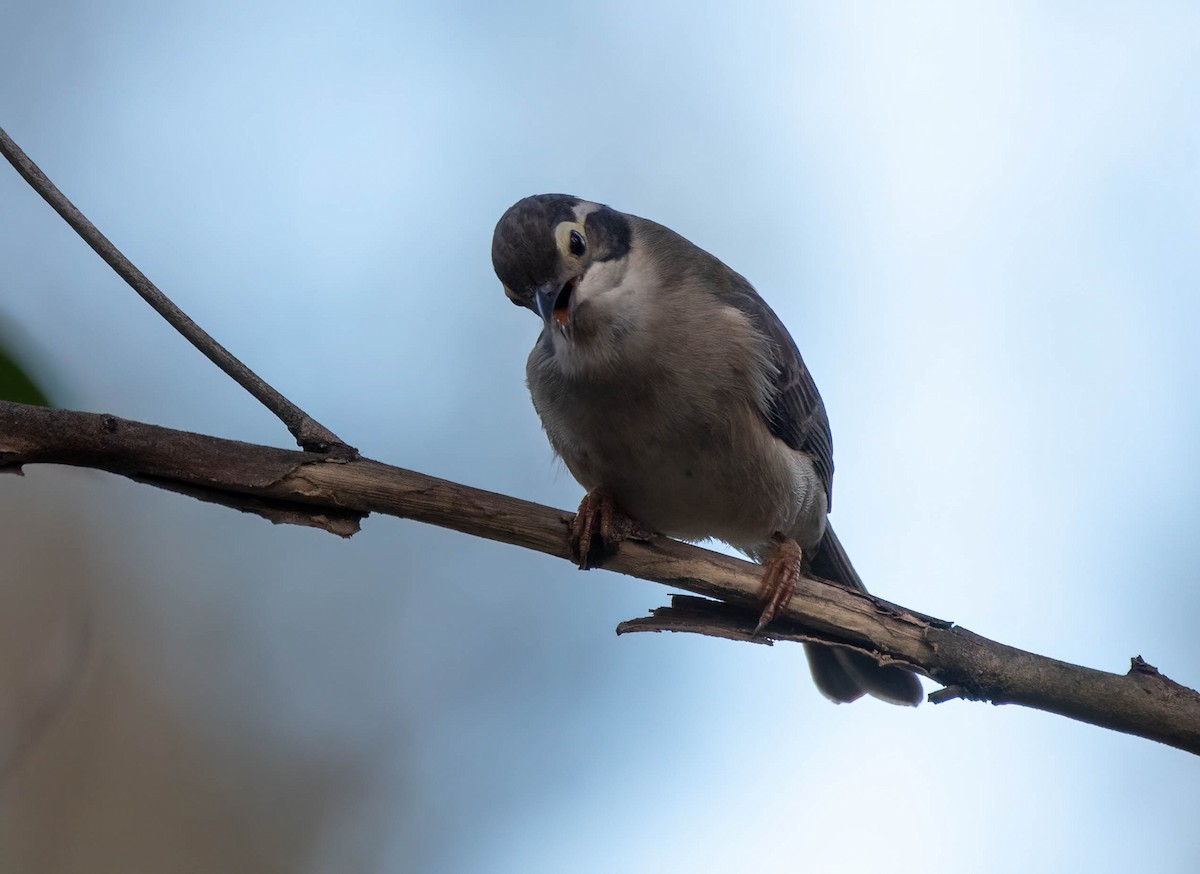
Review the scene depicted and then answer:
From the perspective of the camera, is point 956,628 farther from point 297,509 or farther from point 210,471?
point 210,471

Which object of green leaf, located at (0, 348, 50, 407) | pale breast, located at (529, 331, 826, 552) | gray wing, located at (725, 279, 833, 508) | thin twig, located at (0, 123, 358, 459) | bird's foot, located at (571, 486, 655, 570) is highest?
gray wing, located at (725, 279, 833, 508)

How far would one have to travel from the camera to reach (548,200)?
12.4 feet

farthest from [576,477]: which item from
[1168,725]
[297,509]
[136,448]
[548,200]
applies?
[1168,725]

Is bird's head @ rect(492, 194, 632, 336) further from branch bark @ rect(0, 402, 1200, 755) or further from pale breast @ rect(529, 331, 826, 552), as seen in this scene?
branch bark @ rect(0, 402, 1200, 755)

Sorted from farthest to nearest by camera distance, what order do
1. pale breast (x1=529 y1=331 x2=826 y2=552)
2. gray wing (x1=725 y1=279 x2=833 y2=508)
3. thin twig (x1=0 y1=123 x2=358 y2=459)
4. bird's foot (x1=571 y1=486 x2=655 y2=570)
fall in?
gray wing (x1=725 y1=279 x2=833 y2=508) → pale breast (x1=529 y1=331 x2=826 y2=552) → bird's foot (x1=571 y1=486 x2=655 y2=570) → thin twig (x1=0 y1=123 x2=358 y2=459)

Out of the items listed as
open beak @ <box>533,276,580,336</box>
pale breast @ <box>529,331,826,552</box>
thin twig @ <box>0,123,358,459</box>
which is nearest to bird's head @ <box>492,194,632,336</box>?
open beak @ <box>533,276,580,336</box>

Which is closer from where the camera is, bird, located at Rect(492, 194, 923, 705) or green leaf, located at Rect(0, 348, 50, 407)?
green leaf, located at Rect(0, 348, 50, 407)

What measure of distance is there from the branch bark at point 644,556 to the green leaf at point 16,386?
946mm

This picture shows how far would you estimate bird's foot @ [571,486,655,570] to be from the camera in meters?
3.39

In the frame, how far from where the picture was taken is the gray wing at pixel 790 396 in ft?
13.8

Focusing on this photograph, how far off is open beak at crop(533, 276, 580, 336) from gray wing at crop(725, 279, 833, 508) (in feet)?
2.69

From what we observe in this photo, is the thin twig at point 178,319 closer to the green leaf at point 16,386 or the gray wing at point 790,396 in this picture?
the green leaf at point 16,386

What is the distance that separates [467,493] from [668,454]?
3.23 ft

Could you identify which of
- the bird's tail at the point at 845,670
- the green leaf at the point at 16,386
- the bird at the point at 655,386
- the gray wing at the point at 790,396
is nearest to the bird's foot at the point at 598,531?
the bird at the point at 655,386
